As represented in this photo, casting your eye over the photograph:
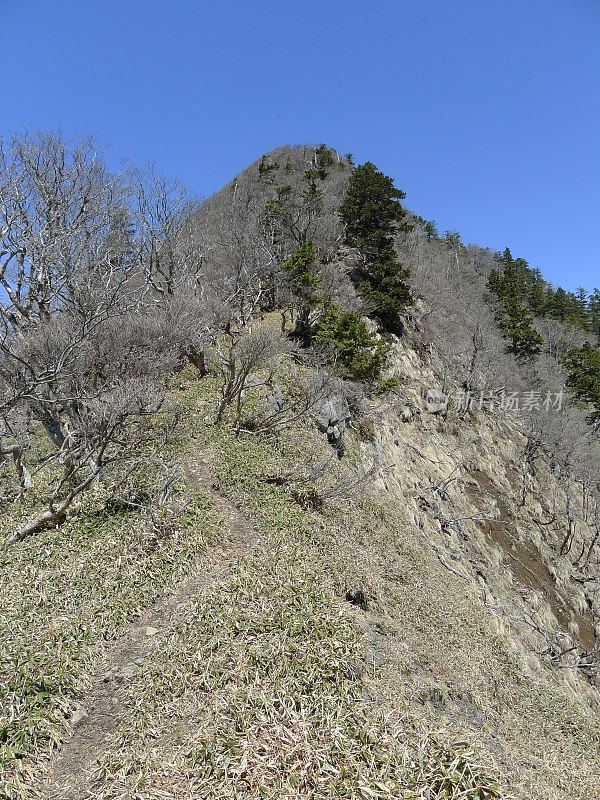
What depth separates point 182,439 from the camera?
1400 centimetres

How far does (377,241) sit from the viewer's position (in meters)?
28.0

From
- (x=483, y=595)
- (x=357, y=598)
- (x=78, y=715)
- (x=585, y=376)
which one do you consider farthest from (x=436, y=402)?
(x=78, y=715)

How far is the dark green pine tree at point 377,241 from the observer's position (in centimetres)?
2675

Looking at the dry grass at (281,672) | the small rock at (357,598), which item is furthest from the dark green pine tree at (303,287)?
the small rock at (357,598)

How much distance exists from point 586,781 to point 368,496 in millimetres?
8580

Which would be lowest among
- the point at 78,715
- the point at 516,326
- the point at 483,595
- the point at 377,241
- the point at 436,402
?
the point at 78,715

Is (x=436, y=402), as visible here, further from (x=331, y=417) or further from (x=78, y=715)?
(x=78, y=715)

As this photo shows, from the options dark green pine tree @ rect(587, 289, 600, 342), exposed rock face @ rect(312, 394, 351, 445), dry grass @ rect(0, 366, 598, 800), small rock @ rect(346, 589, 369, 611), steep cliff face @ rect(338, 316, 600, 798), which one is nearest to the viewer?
dry grass @ rect(0, 366, 598, 800)

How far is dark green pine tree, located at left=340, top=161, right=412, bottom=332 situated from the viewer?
2675 centimetres

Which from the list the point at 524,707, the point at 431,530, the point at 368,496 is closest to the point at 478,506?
the point at 431,530

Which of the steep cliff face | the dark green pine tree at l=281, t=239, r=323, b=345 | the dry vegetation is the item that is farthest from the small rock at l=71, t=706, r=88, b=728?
the dark green pine tree at l=281, t=239, r=323, b=345

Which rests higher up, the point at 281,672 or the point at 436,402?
the point at 436,402

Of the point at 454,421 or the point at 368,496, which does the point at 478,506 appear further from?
the point at 368,496

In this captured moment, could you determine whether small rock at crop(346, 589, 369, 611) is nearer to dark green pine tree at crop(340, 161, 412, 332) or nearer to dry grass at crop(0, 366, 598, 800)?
dry grass at crop(0, 366, 598, 800)
